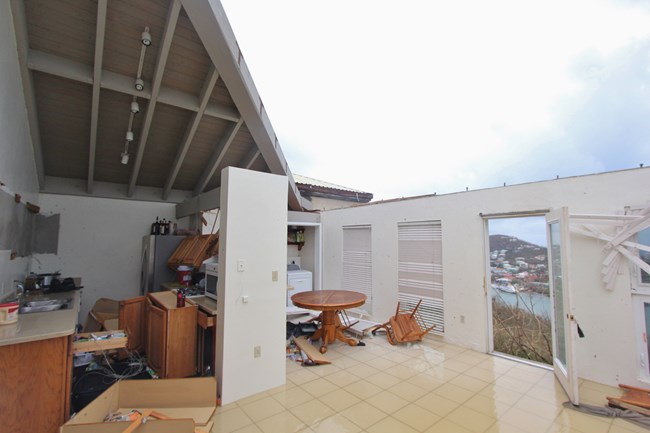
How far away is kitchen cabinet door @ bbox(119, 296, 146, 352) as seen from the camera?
4.12m

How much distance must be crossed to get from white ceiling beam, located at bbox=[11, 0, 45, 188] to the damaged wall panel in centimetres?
94

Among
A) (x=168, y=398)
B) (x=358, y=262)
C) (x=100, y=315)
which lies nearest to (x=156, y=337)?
(x=168, y=398)

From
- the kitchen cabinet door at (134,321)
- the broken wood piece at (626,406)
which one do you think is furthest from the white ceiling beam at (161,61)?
the broken wood piece at (626,406)

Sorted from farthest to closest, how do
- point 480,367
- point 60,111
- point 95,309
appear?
point 95,309 < point 60,111 < point 480,367

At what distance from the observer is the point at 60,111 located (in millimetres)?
4043

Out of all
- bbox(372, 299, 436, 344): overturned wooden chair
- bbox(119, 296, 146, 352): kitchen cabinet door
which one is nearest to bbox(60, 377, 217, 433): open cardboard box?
bbox(119, 296, 146, 352): kitchen cabinet door

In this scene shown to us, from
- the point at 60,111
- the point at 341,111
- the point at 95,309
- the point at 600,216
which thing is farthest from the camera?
the point at 341,111

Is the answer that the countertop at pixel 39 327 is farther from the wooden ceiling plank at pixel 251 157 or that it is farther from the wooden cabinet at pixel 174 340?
the wooden ceiling plank at pixel 251 157

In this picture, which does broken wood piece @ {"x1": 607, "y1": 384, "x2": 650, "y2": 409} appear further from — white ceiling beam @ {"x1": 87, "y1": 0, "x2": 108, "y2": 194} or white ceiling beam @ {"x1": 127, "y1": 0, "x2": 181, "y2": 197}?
white ceiling beam @ {"x1": 87, "y1": 0, "x2": 108, "y2": 194}

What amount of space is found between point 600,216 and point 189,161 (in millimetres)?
6353

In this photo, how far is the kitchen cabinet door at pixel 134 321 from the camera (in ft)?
13.5

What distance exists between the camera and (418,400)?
2.94 m

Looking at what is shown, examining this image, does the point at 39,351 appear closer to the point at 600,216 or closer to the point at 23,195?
the point at 23,195

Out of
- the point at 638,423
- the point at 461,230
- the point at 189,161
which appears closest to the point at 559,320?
the point at 638,423
